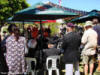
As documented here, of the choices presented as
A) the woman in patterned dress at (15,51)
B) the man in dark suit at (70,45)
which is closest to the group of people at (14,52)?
the woman in patterned dress at (15,51)

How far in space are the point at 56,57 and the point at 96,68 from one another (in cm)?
259

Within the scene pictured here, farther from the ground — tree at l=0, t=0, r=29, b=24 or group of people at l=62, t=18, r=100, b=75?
group of people at l=62, t=18, r=100, b=75

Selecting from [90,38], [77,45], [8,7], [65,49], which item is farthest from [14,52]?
[8,7]

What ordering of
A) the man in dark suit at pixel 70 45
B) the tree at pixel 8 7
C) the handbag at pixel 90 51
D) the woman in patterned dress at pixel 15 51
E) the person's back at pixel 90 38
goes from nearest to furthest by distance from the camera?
the woman in patterned dress at pixel 15 51, the man in dark suit at pixel 70 45, the person's back at pixel 90 38, the handbag at pixel 90 51, the tree at pixel 8 7

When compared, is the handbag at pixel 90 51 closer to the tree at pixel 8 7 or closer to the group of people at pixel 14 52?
the group of people at pixel 14 52

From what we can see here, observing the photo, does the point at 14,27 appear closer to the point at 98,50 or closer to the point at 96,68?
the point at 98,50

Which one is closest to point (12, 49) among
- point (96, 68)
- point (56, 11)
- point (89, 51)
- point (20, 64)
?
point (20, 64)

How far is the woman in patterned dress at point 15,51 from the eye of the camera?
4.56m

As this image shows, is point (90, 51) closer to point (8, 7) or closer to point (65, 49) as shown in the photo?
point (65, 49)

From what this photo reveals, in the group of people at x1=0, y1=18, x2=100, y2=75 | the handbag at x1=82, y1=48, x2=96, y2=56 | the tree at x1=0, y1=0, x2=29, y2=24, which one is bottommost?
the tree at x1=0, y1=0, x2=29, y2=24

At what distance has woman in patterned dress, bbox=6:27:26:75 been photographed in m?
4.56

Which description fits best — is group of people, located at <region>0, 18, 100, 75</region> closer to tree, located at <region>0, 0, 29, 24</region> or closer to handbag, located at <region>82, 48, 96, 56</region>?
handbag, located at <region>82, 48, 96, 56</region>

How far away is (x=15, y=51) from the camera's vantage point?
4.60m

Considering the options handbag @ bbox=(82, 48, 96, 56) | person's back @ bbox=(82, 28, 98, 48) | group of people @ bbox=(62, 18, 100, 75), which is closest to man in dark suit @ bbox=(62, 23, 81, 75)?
group of people @ bbox=(62, 18, 100, 75)
